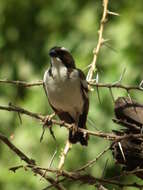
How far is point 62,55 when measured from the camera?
16.9 ft

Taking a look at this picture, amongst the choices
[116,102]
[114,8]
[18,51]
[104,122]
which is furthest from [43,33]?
[116,102]

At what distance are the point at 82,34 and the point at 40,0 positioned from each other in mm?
1600

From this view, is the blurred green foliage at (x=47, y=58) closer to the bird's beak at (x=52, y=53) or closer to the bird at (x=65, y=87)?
the bird at (x=65, y=87)

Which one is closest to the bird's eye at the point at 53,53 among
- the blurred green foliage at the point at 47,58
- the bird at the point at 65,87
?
the bird at the point at 65,87

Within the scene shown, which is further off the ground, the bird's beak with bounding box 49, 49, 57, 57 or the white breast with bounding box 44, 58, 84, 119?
the bird's beak with bounding box 49, 49, 57, 57

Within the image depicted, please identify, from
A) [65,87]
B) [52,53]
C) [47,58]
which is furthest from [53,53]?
[47,58]

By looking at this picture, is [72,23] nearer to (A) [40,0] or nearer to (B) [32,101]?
(A) [40,0]

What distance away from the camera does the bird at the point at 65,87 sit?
508cm

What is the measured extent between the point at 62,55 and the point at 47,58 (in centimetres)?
207

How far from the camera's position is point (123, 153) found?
10.3 ft

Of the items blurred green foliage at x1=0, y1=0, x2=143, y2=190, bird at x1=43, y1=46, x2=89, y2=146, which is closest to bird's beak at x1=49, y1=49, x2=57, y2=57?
bird at x1=43, y1=46, x2=89, y2=146

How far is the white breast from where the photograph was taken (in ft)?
16.6

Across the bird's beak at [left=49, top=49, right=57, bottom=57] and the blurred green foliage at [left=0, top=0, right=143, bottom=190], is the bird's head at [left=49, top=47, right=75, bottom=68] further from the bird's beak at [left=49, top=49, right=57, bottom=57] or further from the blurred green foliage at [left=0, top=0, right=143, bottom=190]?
the blurred green foliage at [left=0, top=0, right=143, bottom=190]

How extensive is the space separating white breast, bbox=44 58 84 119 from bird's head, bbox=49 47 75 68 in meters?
0.04
